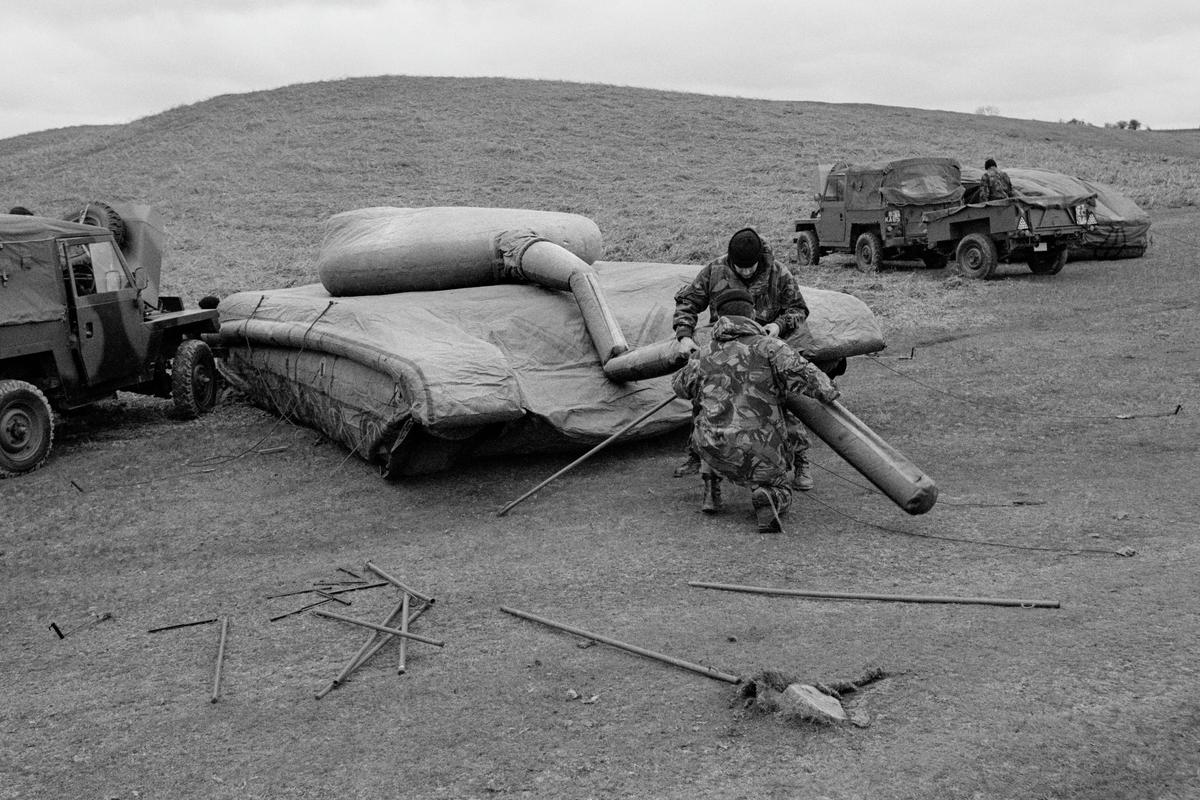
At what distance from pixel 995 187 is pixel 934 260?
1944mm

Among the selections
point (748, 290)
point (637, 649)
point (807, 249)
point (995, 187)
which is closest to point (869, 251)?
point (807, 249)

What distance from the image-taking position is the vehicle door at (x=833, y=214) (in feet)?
62.8

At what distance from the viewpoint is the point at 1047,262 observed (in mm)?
17266

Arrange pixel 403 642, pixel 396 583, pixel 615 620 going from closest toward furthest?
pixel 403 642 → pixel 615 620 → pixel 396 583

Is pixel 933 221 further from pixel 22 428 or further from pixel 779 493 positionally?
pixel 22 428

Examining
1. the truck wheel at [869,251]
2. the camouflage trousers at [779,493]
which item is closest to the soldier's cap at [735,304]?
the camouflage trousers at [779,493]

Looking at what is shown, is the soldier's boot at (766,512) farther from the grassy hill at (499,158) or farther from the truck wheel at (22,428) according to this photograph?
the grassy hill at (499,158)

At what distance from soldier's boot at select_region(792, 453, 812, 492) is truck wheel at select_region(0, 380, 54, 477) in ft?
18.3

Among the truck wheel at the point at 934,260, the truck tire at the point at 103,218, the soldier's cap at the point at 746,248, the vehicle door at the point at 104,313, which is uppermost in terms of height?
the truck tire at the point at 103,218

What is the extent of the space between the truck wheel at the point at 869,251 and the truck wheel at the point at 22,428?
Answer: 42.8 ft

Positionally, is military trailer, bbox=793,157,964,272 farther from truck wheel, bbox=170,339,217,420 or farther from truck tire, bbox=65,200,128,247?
truck tire, bbox=65,200,128,247

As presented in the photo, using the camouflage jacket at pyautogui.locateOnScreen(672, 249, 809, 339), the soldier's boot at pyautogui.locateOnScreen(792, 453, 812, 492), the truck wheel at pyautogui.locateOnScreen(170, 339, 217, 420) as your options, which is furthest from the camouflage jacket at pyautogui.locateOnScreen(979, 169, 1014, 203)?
the truck wheel at pyautogui.locateOnScreen(170, 339, 217, 420)

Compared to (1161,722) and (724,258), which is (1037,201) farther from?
(1161,722)

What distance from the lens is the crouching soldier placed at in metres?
6.54
